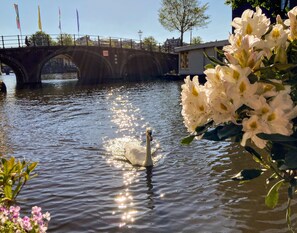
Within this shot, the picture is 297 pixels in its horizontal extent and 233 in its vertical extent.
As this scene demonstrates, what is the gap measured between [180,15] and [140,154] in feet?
171

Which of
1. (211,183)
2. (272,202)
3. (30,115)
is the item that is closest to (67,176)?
(211,183)

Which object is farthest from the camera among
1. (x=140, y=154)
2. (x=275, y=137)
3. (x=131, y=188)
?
(x=140, y=154)

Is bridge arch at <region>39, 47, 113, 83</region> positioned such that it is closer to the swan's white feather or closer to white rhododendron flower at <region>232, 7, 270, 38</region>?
the swan's white feather

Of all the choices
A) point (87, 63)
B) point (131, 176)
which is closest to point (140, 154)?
point (131, 176)

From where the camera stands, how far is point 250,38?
1.52 meters

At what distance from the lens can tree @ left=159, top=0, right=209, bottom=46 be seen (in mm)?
56531

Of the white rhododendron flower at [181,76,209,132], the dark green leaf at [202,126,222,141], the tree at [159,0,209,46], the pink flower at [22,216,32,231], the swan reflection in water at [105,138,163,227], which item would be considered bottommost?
the swan reflection in water at [105,138,163,227]

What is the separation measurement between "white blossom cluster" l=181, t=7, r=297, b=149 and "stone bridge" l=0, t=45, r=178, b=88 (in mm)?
45809

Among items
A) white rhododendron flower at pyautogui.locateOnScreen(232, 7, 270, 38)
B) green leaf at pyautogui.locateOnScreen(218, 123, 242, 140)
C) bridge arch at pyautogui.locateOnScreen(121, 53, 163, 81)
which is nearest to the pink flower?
green leaf at pyautogui.locateOnScreen(218, 123, 242, 140)

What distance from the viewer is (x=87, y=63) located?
58.2 m

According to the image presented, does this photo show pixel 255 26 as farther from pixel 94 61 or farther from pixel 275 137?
pixel 94 61

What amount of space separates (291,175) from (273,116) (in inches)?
25.4

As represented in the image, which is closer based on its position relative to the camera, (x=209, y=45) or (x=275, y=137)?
(x=275, y=137)

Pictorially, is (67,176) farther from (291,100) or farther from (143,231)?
(291,100)
